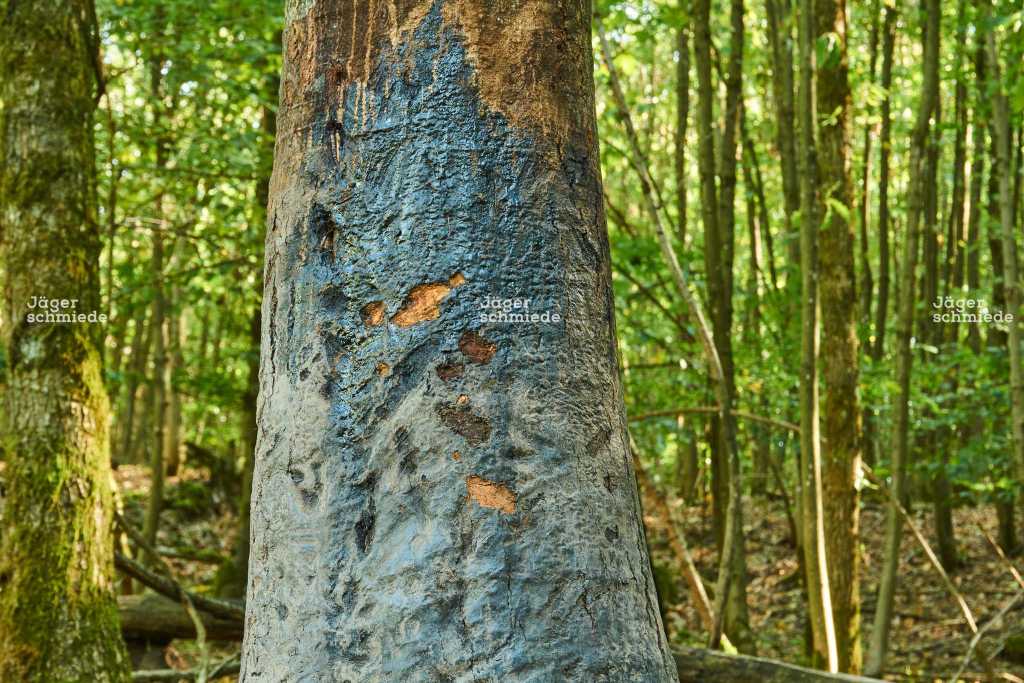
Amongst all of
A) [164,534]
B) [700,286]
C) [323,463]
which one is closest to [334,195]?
[323,463]

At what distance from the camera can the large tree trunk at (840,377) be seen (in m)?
6.21

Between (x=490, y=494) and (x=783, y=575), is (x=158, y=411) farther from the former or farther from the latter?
(x=490, y=494)

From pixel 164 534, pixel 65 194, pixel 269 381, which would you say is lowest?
pixel 164 534

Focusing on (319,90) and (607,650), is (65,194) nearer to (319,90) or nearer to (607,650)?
(319,90)

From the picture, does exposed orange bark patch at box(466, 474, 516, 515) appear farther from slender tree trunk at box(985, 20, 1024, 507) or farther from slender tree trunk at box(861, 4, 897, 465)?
slender tree trunk at box(861, 4, 897, 465)

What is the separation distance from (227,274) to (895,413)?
6.00 m

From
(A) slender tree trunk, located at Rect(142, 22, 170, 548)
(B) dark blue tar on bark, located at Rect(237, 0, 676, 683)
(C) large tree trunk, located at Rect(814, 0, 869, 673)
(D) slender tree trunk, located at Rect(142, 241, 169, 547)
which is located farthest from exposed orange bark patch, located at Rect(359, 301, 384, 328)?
(D) slender tree trunk, located at Rect(142, 241, 169, 547)

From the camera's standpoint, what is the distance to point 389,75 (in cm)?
154

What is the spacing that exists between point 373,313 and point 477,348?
171mm

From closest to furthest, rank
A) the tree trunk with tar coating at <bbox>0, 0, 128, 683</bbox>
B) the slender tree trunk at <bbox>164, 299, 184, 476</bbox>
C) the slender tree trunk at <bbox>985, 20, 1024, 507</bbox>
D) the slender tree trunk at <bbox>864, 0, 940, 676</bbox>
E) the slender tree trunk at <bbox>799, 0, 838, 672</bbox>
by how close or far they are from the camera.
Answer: the tree trunk with tar coating at <bbox>0, 0, 128, 683</bbox>, the slender tree trunk at <bbox>799, 0, 838, 672</bbox>, the slender tree trunk at <bbox>864, 0, 940, 676</bbox>, the slender tree trunk at <bbox>985, 20, 1024, 507</bbox>, the slender tree trunk at <bbox>164, 299, 184, 476</bbox>

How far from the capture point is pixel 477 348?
1.44 m

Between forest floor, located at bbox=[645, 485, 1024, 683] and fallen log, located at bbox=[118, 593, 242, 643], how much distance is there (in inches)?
187

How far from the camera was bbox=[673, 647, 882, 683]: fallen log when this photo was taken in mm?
3684

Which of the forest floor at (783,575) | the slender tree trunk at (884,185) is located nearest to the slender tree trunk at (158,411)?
the forest floor at (783,575)
